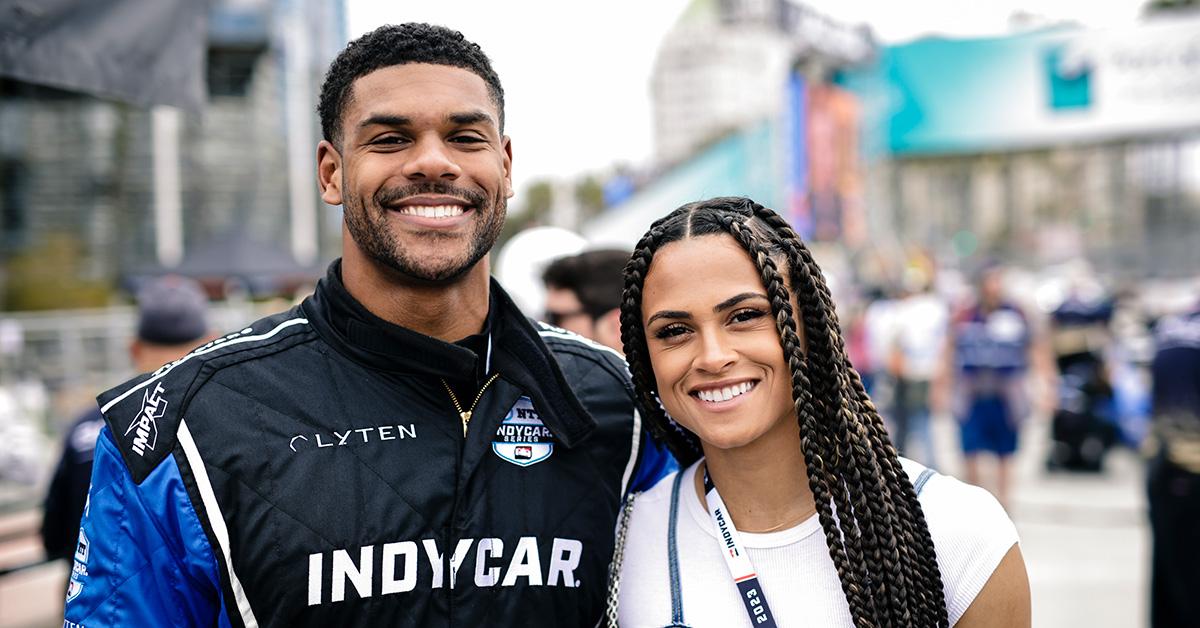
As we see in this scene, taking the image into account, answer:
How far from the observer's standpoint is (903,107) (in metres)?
24.3

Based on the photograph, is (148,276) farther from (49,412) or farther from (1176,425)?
(1176,425)

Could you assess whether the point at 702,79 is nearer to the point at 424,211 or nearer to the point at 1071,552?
the point at 1071,552

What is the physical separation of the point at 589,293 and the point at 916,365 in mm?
5959

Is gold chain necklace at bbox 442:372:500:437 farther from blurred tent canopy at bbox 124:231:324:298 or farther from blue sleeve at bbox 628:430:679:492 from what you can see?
blurred tent canopy at bbox 124:231:324:298

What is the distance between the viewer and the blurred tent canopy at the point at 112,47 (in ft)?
8.26

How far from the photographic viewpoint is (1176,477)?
4562 millimetres

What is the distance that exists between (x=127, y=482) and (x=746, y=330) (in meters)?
1.14

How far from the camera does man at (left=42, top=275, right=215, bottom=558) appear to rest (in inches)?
137

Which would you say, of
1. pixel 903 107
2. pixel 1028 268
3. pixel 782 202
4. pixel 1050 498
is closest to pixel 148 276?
pixel 782 202

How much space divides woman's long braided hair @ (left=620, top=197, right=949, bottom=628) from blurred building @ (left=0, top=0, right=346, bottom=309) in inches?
Result: 463

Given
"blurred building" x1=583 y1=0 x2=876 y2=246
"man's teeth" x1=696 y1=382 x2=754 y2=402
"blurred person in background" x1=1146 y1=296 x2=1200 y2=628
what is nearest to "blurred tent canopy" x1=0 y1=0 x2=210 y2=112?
"man's teeth" x1=696 y1=382 x2=754 y2=402

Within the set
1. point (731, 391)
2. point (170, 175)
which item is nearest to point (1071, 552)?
point (731, 391)

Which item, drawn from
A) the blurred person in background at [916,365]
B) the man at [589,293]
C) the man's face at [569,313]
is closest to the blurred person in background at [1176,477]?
the man at [589,293]

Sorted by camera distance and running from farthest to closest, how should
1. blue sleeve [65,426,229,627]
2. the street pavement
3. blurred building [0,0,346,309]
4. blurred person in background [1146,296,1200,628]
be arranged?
1. blurred building [0,0,346,309]
2. the street pavement
3. blurred person in background [1146,296,1200,628]
4. blue sleeve [65,426,229,627]
